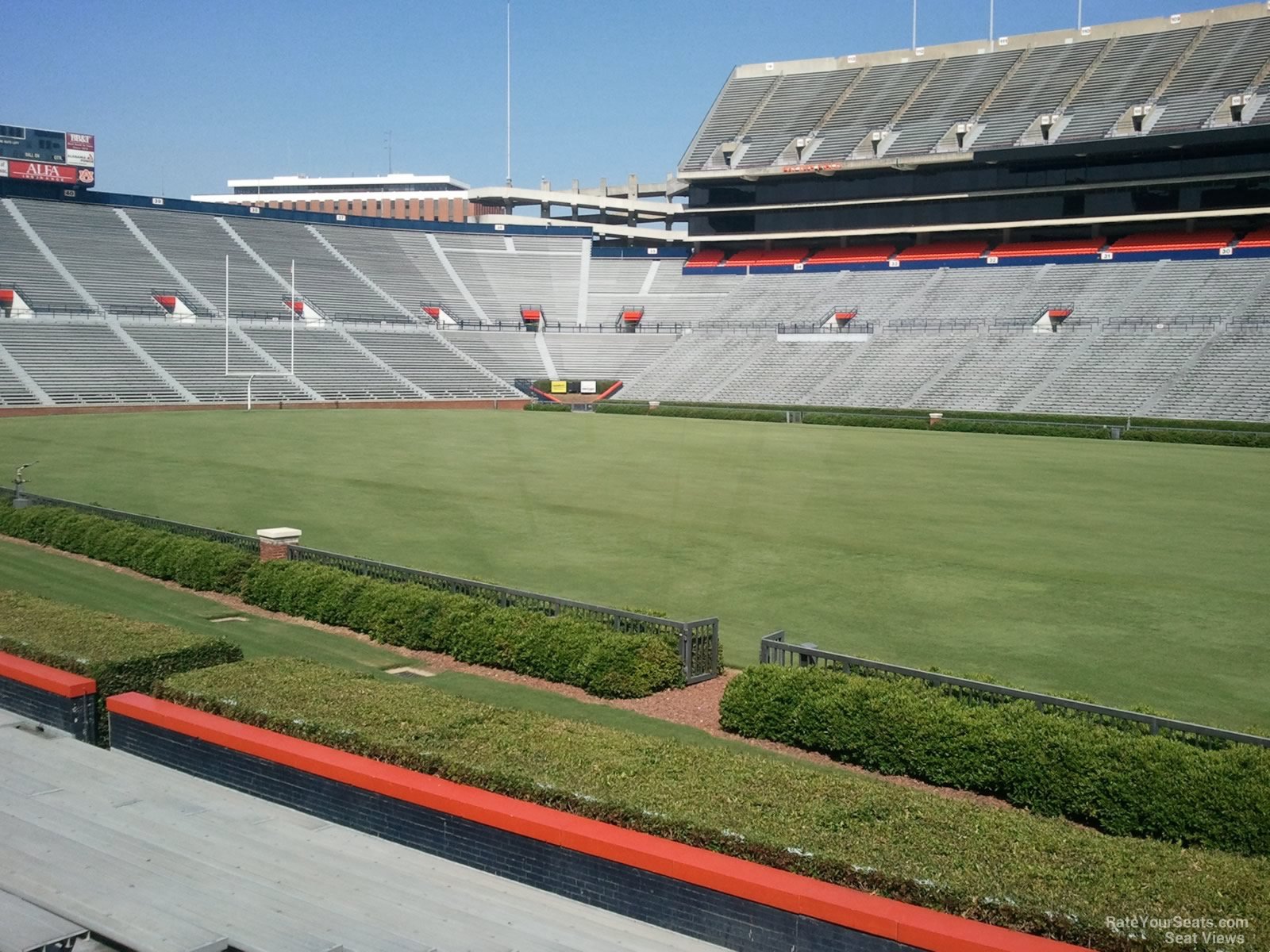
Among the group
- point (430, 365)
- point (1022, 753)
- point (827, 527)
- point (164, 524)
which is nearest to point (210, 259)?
point (430, 365)

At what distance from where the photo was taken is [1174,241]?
214 feet

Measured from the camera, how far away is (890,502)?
89.7 feet

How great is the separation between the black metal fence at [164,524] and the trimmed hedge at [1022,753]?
9.38 metres

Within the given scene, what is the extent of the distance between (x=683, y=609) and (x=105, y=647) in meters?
8.17

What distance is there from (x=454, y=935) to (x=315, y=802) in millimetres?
2281

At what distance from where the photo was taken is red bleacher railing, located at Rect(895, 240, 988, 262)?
72188 millimetres

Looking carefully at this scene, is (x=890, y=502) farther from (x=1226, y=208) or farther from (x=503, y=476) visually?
(x=1226, y=208)

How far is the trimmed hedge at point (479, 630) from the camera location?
1266cm

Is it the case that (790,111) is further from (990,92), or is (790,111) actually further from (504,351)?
(504,351)

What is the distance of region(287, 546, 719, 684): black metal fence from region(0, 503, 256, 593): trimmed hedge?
2753mm

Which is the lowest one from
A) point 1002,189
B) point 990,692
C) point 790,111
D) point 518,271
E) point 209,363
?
point 990,692

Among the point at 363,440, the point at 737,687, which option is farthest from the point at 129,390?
the point at 737,687

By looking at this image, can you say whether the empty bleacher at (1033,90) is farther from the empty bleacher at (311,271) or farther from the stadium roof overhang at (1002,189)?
the empty bleacher at (311,271)

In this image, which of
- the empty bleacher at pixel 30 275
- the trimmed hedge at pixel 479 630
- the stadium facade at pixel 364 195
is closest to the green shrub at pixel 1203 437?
the trimmed hedge at pixel 479 630
